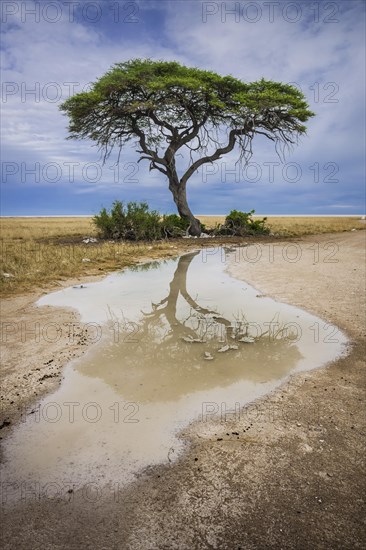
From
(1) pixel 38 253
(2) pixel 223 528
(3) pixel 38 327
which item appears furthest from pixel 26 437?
(1) pixel 38 253

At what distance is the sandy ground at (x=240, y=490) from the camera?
194 cm

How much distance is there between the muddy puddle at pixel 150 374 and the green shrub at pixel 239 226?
1571 cm

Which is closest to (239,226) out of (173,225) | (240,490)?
(173,225)

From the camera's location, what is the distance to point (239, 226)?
22859 millimetres

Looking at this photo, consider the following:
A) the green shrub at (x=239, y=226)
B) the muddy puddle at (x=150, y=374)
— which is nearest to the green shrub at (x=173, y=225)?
→ the green shrub at (x=239, y=226)

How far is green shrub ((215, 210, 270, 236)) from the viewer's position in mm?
22605

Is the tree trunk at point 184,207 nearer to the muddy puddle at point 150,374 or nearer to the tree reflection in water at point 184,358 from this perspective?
the muddy puddle at point 150,374

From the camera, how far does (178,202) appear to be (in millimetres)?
22266

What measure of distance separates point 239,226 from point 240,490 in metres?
21.3

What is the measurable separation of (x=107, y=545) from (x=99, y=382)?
6.31ft

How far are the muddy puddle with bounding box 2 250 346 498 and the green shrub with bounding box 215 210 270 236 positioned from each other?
1571 centimetres

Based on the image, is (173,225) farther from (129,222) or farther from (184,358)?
(184,358)

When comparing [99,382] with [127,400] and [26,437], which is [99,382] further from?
[26,437]

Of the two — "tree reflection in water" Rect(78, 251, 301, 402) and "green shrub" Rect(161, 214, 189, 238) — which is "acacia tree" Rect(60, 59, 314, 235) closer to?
"green shrub" Rect(161, 214, 189, 238)
